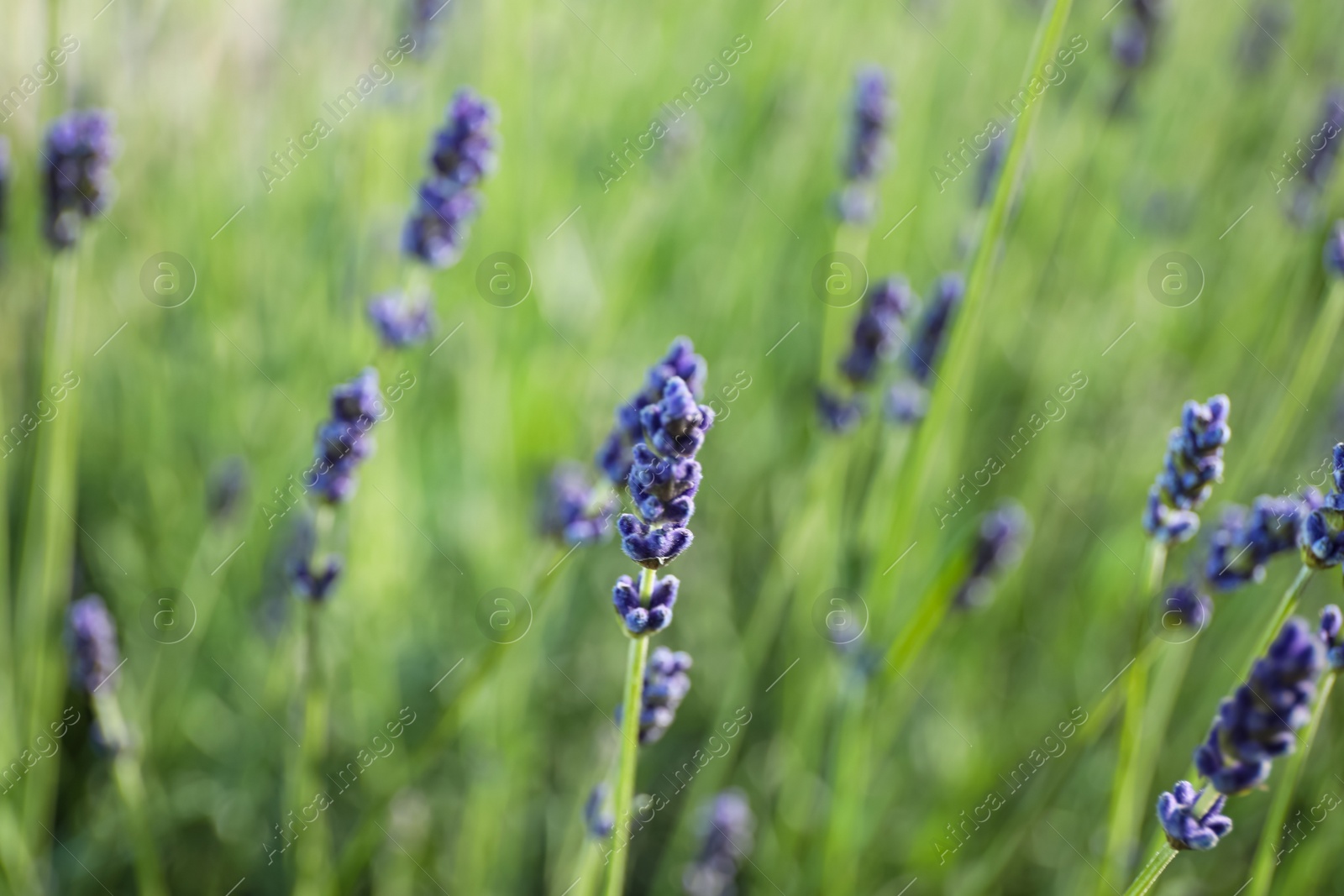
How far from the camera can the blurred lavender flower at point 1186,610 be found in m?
1.42

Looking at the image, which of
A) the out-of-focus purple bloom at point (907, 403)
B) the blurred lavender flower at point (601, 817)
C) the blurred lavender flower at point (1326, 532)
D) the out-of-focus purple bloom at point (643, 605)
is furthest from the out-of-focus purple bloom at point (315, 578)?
the blurred lavender flower at point (1326, 532)

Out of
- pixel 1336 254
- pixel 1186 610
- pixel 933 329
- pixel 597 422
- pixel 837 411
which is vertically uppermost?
pixel 1336 254

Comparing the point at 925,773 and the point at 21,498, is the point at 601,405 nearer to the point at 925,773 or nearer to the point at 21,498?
the point at 925,773

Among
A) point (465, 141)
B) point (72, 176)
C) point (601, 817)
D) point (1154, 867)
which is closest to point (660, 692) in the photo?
point (601, 817)

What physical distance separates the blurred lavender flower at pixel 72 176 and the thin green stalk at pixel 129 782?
0.72 metres

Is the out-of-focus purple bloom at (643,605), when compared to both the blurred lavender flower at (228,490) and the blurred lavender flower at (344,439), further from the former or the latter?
the blurred lavender flower at (228,490)

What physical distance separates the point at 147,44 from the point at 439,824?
7.42ft

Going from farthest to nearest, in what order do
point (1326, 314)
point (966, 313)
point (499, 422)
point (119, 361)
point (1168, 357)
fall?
point (1168, 357) < point (119, 361) < point (499, 422) < point (1326, 314) < point (966, 313)

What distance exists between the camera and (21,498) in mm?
2547

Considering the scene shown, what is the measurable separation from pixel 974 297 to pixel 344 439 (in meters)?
0.87

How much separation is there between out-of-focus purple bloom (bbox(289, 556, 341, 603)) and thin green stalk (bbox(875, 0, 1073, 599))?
869 millimetres

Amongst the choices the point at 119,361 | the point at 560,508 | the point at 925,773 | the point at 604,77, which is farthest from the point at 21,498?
the point at 925,773

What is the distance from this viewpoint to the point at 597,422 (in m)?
2.37

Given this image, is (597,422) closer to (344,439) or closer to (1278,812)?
(344,439)
